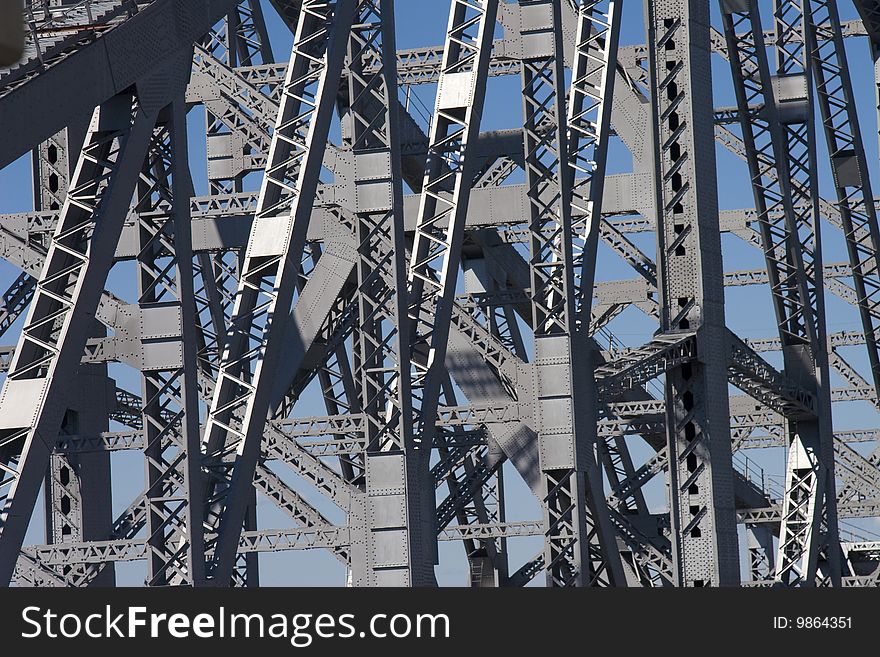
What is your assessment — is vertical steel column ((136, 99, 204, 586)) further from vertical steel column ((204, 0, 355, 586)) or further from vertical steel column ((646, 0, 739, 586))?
vertical steel column ((646, 0, 739, 586))

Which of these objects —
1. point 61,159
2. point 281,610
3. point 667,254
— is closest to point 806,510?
point 667,254

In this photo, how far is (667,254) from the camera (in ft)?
81.2

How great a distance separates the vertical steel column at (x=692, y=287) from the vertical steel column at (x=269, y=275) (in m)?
8.48

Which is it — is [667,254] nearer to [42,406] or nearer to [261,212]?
[261,212]

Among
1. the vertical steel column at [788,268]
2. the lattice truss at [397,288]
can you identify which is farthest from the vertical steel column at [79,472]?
the vertical steel column at [788,268]

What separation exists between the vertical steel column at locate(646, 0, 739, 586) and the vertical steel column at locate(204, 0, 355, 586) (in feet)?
27.8

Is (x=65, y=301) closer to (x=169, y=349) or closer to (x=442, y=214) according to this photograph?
(x=169, y=349)

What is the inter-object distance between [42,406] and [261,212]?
172 inches

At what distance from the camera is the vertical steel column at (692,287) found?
24156 mm

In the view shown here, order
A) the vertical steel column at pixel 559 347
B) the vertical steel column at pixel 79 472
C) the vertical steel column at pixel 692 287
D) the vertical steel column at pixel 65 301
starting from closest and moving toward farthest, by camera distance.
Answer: the vertical steel column at pixel 65 301 → the vertical steel column at pixel 559 347 → the vertical steel column at pixel 692 287 → the vertical steel column at pixel 79 472

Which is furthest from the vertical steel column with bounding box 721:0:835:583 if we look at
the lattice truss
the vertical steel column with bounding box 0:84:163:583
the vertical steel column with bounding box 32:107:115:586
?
the vertical steel column with bounding box 0:84:163:583

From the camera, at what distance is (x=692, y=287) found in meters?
24.6

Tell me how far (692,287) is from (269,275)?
975 cm

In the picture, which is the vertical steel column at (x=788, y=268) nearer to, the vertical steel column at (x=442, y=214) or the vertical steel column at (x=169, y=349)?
the vertical steel column at (x=442, y=214)
